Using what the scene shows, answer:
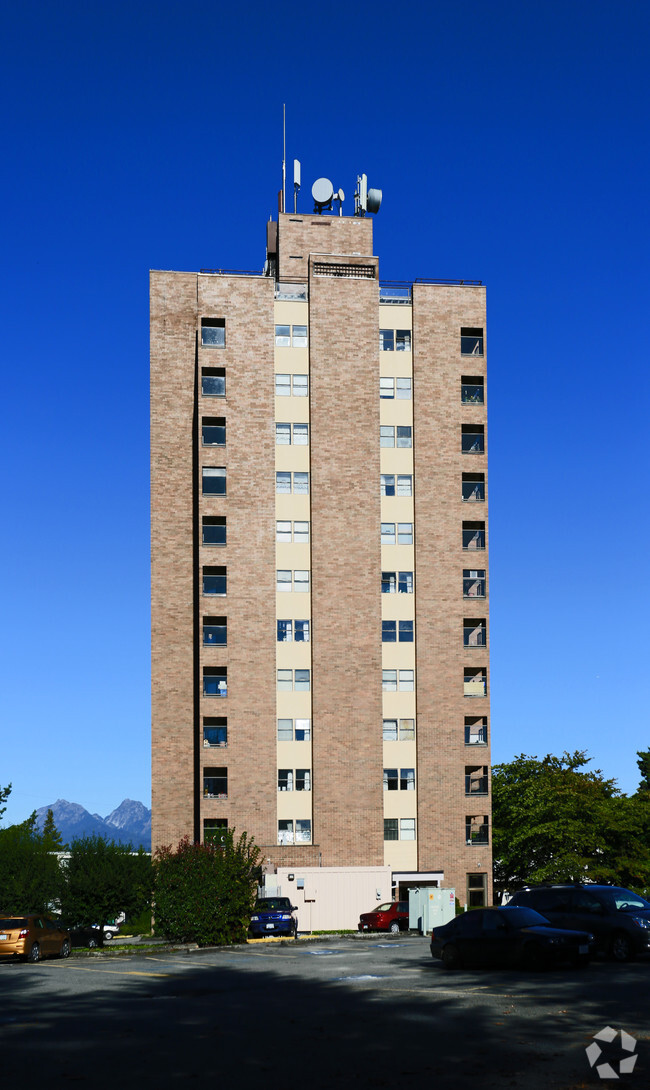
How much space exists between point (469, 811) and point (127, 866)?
21.7 metres

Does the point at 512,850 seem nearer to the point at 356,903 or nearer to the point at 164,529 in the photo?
the point at 356,903

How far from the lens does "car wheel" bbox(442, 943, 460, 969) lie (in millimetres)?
28328

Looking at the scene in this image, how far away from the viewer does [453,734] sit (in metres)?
65.4

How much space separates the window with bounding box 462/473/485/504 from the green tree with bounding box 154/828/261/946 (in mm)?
28591

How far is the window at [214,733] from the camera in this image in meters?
64.1

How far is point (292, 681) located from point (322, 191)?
31099 mm

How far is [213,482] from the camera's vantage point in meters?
66.0

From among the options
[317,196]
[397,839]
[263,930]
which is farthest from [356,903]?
[317,196]

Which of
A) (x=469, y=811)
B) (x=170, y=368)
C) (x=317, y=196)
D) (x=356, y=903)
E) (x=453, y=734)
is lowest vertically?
(x=356, y=903)

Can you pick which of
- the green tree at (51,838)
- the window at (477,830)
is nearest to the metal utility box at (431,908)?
the window at (477,830)

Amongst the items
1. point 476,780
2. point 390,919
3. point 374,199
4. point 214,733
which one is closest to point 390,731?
point 476,780

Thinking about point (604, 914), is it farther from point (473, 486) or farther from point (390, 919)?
point (473, 486)

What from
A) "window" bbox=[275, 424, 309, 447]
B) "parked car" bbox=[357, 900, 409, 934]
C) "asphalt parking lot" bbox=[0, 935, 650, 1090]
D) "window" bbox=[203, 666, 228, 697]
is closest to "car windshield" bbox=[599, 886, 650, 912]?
"asphalt parking lot" bbox=[0, 935, 650, 1090]

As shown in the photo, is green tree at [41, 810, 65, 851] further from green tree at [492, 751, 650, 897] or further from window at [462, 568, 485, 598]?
window at [462, 568, 485, 598]
